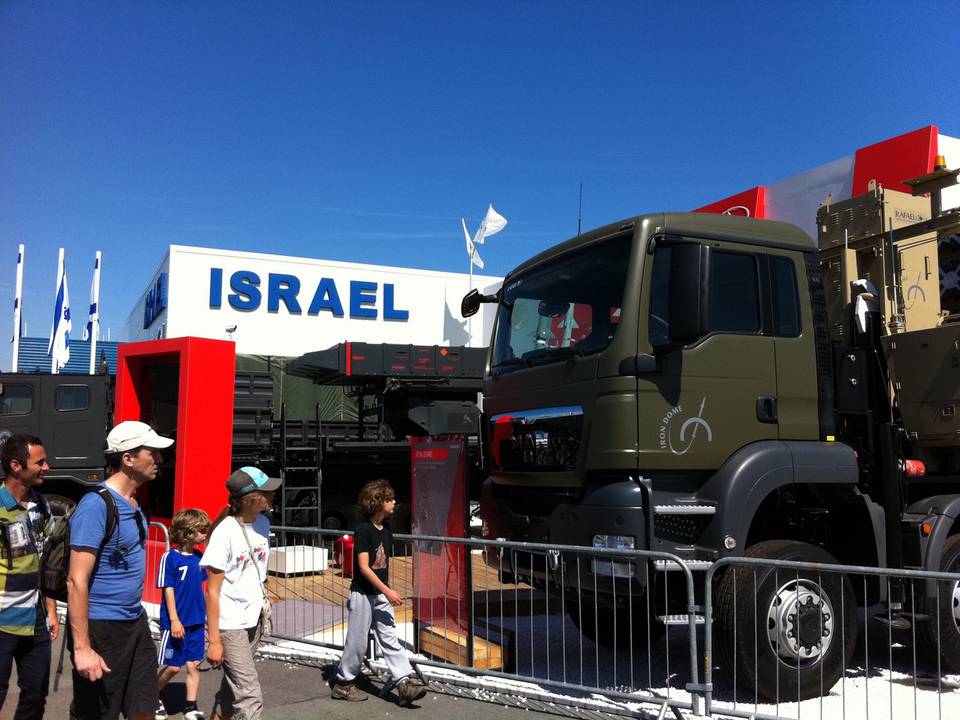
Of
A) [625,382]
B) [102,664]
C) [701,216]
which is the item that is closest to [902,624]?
[625,382]

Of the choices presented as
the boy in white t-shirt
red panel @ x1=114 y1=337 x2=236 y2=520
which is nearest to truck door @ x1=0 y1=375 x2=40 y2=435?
red panel @ x1=114 y1=337 x2=236 y2=520

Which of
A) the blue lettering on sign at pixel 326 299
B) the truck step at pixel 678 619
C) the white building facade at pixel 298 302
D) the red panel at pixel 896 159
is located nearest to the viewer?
the truck step at pixel 678 619

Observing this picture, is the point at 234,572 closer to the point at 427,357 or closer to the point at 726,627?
the point at 726,627

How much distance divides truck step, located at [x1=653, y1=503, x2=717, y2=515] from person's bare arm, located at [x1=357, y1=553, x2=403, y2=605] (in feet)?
6.13

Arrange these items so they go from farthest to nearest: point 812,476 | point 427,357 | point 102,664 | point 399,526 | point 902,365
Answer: point 427,357 → point 399,526 → point 902,365 → point 812,476 → point 102,664

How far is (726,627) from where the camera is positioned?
5375mm

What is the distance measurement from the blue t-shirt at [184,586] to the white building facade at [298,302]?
55.7ft

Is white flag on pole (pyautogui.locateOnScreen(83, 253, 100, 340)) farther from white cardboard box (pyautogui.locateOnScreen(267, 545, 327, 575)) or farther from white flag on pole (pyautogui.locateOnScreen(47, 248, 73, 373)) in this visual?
white cardboard box (pyautogui.locateOnScreen(267, 545, 327, 575))

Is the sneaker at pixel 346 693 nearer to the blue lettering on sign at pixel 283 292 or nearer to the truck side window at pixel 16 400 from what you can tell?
the truck side window at pixel 16 400

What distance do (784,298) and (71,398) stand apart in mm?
11078

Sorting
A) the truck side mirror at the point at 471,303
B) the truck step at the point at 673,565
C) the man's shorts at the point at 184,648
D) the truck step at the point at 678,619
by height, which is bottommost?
the man's shorts at the point at 184,648

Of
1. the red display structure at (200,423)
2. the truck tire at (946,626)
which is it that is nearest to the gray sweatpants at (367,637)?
the truck tire at (946,626)

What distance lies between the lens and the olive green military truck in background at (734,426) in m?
5.48

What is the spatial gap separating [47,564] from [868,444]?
555 centimetres
